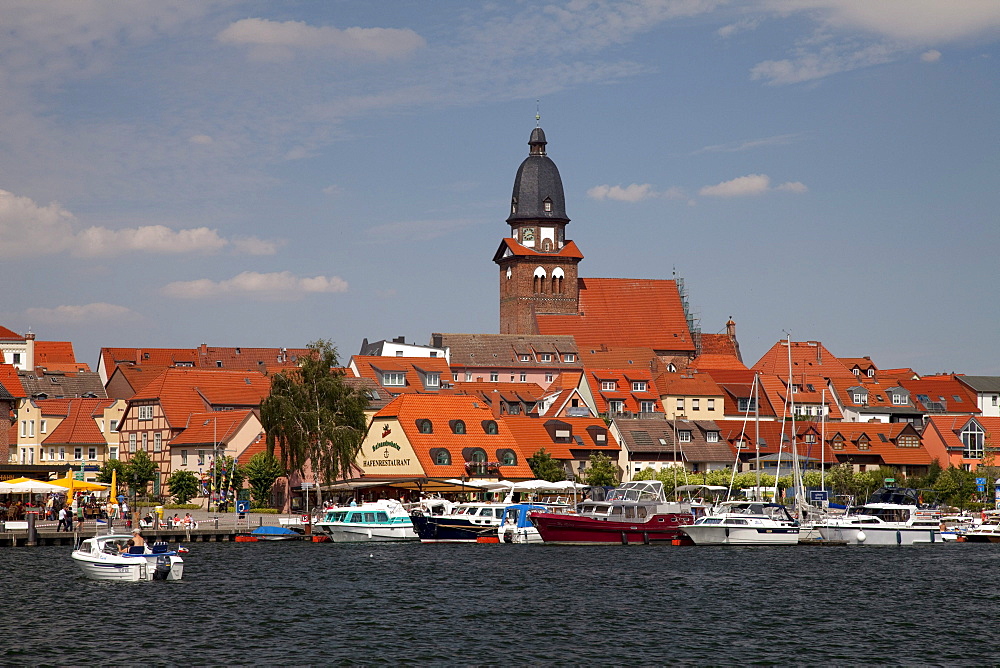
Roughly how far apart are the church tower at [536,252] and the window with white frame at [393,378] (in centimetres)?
3328

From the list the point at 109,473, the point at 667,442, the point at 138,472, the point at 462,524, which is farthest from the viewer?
the point at 667,442

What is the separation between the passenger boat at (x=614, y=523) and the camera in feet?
275

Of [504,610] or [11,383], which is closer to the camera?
[504,610]

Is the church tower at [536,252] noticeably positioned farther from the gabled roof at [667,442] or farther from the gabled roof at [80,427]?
the gabled roof at [80,427]

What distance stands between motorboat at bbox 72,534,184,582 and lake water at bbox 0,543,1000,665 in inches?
19.9

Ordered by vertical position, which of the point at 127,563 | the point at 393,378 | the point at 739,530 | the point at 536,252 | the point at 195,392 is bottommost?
the point at 127,563

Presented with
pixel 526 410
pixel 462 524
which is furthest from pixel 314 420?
pixel 526 410

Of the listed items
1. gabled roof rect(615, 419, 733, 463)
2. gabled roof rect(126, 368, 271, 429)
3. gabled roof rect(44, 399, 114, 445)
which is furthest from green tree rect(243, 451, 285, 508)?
gabled roof rect(615, 419, 733, 463)

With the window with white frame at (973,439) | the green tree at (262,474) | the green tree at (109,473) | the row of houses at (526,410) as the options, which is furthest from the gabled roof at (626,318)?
the green tree at (262,474)

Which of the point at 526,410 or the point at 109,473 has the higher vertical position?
the point at 526,410

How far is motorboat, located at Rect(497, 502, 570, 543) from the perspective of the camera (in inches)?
3369

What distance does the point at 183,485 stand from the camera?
341 ft

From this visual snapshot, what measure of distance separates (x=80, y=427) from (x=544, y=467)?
44154mm

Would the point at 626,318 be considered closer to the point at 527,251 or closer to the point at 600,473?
the point at 527,251
